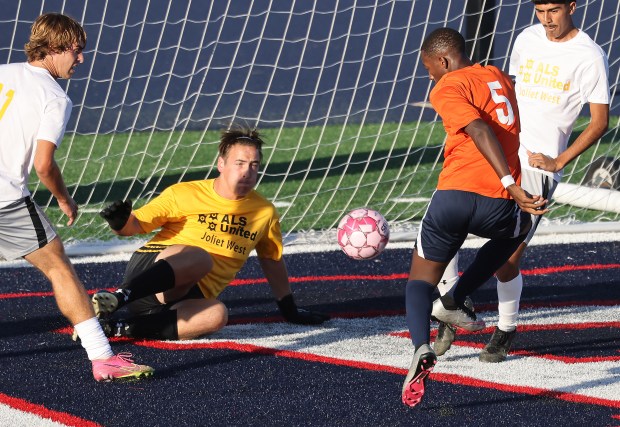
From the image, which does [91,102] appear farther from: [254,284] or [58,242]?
[58,242]

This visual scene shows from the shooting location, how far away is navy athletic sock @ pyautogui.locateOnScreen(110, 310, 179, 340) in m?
5.89

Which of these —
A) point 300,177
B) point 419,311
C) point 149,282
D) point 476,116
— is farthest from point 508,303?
point 300,177

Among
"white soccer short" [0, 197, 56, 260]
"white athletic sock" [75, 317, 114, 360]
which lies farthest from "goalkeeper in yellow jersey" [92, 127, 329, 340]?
"white soccer short" [0, 197, 56, 260]

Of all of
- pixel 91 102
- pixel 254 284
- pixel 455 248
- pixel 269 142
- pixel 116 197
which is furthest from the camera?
pixel 91 102

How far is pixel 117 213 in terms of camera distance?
5.63 m

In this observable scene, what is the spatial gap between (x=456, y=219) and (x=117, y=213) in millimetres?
1724

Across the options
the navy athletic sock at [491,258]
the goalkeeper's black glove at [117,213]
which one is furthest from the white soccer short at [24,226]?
the navy athletic sock at [491,258]

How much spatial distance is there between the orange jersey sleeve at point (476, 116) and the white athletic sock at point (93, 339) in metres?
1.63

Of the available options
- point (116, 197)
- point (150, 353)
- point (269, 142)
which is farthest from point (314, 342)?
point (269, 142)

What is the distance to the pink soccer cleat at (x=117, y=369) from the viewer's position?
5.07 m

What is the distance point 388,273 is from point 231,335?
2.10 m

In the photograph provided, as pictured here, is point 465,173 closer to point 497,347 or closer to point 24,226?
point 497,347

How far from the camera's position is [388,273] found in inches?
314

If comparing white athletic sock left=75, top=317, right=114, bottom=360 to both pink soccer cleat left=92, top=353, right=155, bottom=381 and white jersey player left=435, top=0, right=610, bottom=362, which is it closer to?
pink soccer cleat left=92, top=353, right=155, bottom=381
